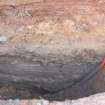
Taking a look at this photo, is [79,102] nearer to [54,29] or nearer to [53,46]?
[53,46]

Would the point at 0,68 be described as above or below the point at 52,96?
above

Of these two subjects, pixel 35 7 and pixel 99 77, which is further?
pixel 35 7

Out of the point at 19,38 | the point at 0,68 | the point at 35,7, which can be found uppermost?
the point at 35,7

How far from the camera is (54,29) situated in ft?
9.82

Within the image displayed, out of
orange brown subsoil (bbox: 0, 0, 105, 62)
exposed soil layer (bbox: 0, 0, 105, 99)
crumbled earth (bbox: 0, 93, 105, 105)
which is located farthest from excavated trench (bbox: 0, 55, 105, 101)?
crumbled earth (bbox: 0, 93, 105, 105)

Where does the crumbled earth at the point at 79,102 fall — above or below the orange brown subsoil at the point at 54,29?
below

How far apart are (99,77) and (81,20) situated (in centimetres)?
49

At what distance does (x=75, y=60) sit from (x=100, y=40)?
0.26 m

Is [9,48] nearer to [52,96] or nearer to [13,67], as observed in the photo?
[13,67]

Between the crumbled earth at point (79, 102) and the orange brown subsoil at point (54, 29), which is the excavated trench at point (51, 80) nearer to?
the orange brown subsoil at point (54, 29)

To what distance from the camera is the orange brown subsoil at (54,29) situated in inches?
115

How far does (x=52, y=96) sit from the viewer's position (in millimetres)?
2828

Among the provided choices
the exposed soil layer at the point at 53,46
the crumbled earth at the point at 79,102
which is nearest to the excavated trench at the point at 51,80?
the exposed soil layer at the point at 53,46

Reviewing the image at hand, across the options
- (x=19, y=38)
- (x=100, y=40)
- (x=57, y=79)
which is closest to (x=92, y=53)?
(x=100, y=40)
